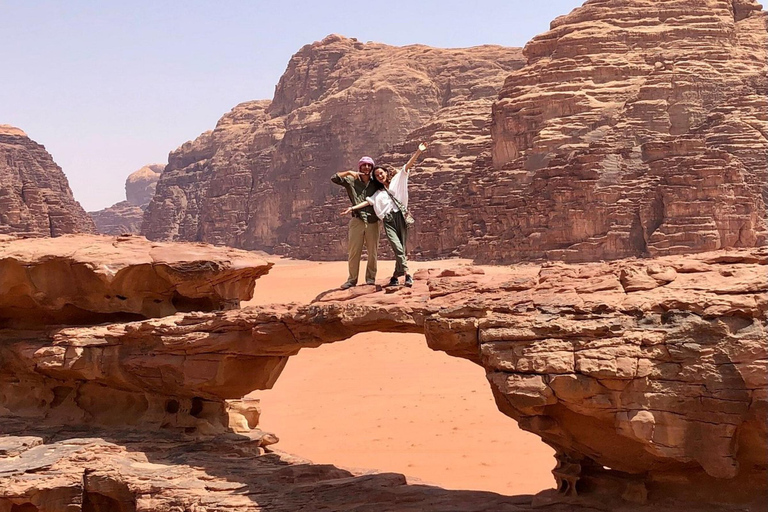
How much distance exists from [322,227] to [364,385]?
59431 millimetres

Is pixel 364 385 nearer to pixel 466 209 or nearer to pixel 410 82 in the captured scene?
pixel 466 209

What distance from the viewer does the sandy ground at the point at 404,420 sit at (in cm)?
1210

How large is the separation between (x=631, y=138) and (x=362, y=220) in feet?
152

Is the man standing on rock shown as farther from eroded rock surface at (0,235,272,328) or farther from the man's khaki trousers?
eroded rock surface at (0,235,272,328)

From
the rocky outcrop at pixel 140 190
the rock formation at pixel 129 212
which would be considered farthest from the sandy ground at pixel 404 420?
the rocky outcrop at pixel 140 190

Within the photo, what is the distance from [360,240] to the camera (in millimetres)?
10023

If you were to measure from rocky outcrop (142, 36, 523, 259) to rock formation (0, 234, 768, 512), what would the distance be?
2458 inches

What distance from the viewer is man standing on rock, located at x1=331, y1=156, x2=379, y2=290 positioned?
977 centimetres

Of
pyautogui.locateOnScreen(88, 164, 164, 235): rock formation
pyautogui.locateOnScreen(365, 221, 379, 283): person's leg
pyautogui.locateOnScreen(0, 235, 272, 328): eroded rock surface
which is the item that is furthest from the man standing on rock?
pyautogui.locateOnScreen(88, 164, 164, 235): rock formation

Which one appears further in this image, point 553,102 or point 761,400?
point 553,102

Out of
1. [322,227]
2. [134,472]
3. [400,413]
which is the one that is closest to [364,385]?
[400,413]

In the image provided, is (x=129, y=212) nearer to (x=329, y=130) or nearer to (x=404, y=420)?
(x=329, y=130)

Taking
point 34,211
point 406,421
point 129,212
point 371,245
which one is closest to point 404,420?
point 406,421

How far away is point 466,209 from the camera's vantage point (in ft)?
195
